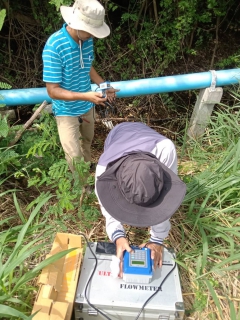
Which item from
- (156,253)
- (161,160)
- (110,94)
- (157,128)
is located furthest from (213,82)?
(156,253)

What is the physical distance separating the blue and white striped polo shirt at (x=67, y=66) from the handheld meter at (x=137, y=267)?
1.41m

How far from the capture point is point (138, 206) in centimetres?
159

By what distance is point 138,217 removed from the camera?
62.3 inches

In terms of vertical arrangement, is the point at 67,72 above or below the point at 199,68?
below

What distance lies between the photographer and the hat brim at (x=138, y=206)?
1585 millimetres

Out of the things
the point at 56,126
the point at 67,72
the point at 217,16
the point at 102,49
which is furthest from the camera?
the point at 217,16

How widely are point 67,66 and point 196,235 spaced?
5.44 feet

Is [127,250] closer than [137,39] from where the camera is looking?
Yes

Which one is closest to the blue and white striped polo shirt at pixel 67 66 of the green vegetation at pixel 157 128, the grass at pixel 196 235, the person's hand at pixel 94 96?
the person's hand at pixel 94 96

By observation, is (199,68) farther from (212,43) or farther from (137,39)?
(137,39)

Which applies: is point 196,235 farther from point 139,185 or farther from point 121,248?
point 139,185

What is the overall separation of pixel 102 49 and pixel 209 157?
232cm

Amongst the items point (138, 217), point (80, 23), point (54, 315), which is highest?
point (80, 23)

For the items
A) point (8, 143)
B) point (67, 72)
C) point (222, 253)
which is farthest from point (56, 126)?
point (222, 253)
